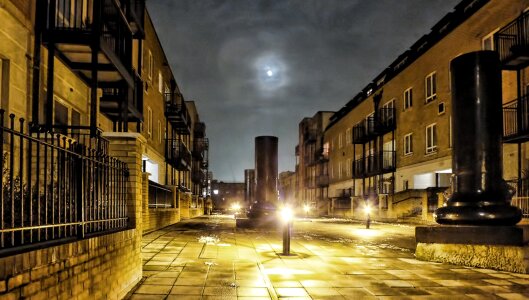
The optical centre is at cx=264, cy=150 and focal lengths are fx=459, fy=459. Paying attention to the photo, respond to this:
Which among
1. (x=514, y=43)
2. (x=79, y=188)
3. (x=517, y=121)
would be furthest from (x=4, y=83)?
(x=514, y=43)

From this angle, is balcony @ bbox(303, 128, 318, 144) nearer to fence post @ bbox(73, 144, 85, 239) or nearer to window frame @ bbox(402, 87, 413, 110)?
window frame @ bbox(402, 87, 413, 110)

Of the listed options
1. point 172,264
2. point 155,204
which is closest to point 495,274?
point 172,264

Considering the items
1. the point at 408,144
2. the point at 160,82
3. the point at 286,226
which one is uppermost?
the point at 160,82

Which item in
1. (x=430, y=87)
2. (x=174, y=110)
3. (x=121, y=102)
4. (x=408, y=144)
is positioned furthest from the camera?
(x=408, y=144)

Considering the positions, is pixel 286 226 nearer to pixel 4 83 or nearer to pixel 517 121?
pixel 4 83

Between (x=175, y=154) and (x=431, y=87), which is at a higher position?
(x=431, y=87)

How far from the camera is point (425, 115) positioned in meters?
26.9

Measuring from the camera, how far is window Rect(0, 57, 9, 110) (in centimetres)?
824

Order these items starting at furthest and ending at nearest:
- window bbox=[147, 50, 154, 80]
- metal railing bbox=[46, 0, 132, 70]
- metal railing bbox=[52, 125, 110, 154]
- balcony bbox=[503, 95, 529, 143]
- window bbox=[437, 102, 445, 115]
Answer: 1. window bbox=[437, 102, 445, 115]
2. window bbox=[147, 50, 154, 80]
3. balcony bbox=[503, 95, 529, 143]
4. metal railing bbox=[46, 0, 132, 70]
5. metal railing bbox=[52, 125, 110, 154]

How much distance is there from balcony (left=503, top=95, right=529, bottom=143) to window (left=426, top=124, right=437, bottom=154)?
7216 mm

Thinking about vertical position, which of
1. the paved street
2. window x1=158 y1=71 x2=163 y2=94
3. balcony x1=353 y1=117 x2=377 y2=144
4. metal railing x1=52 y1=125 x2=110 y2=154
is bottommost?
the paved street

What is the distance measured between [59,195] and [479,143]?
329 inches

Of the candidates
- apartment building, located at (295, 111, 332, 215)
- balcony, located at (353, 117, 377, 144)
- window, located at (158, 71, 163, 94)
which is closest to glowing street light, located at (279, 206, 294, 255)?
window, located at (158, 71, 163, 94)

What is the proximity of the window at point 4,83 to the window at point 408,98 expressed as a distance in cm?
2534
